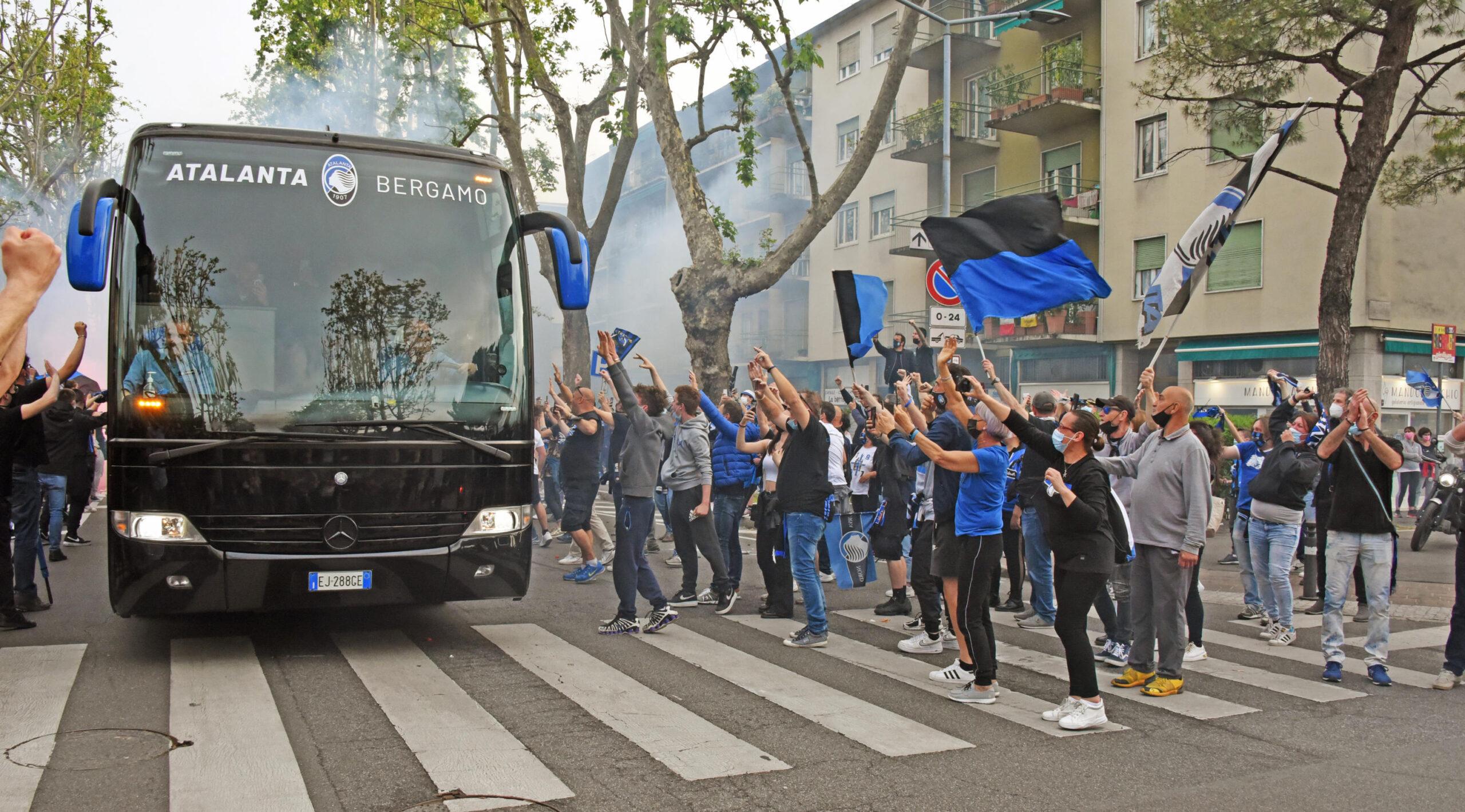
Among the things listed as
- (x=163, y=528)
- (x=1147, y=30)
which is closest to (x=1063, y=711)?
(x=163, y=528)

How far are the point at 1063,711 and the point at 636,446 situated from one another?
152 inches

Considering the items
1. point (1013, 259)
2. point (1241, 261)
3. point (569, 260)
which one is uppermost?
point (1241, 261)

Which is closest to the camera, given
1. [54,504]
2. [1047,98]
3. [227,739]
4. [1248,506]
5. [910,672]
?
[227,739]

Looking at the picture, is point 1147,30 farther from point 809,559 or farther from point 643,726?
point 643,726

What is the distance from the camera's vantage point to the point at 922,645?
752 centimetres

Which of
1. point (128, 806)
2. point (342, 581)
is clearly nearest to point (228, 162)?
point (342, 581)

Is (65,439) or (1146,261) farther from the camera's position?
(1146,261)

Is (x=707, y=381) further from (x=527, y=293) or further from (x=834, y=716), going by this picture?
(x=834, y=716)

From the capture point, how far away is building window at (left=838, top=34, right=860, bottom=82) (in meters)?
35.2

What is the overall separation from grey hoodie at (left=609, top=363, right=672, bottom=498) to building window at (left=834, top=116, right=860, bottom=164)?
28009 millimetres

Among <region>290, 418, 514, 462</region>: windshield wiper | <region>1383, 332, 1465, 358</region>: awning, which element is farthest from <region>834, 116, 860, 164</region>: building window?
<region>290, 418, 514, 462</region>: windshield wiper

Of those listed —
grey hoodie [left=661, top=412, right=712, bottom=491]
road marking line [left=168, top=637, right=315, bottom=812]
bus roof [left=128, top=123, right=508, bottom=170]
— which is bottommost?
road marking line [left=168, top=637, right=315, bottom=812]

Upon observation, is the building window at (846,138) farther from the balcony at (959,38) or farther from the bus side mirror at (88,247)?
the bus side mirror at (88,247)

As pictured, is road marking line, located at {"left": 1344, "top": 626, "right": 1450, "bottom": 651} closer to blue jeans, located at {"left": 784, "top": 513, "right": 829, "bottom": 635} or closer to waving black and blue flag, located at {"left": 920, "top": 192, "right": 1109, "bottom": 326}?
waving black and blue flag, located at {"left": 920, "top": 192, "right": 1109, "bottom": 326}
